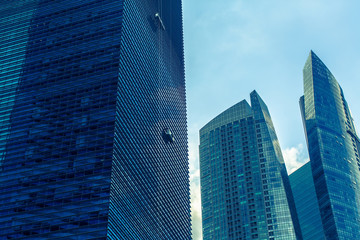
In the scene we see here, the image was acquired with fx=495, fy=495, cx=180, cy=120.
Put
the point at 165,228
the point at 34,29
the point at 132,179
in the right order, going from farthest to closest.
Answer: the point at 34,29, the point at 165,228, the point at 132,179

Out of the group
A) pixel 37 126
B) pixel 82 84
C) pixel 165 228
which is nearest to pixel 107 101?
pixel 82 84

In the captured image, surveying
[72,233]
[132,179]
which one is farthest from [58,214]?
[132,179]

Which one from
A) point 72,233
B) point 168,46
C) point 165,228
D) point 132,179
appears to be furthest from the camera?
point 168,46

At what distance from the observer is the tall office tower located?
11606 centimetres

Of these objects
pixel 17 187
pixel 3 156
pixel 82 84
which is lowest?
pixel 17 187

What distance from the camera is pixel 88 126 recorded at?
129250 millimetres

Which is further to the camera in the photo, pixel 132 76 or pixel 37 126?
pixel 132 76

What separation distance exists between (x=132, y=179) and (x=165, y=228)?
2888cm

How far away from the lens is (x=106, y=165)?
11919cm

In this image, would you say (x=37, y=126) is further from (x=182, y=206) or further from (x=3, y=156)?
(x=182, y=206)

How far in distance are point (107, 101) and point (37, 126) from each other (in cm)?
2121

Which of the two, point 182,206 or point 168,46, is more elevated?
→ point 168,46

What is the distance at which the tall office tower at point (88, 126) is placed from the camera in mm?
116062

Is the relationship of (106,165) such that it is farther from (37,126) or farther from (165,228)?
(165,228)
